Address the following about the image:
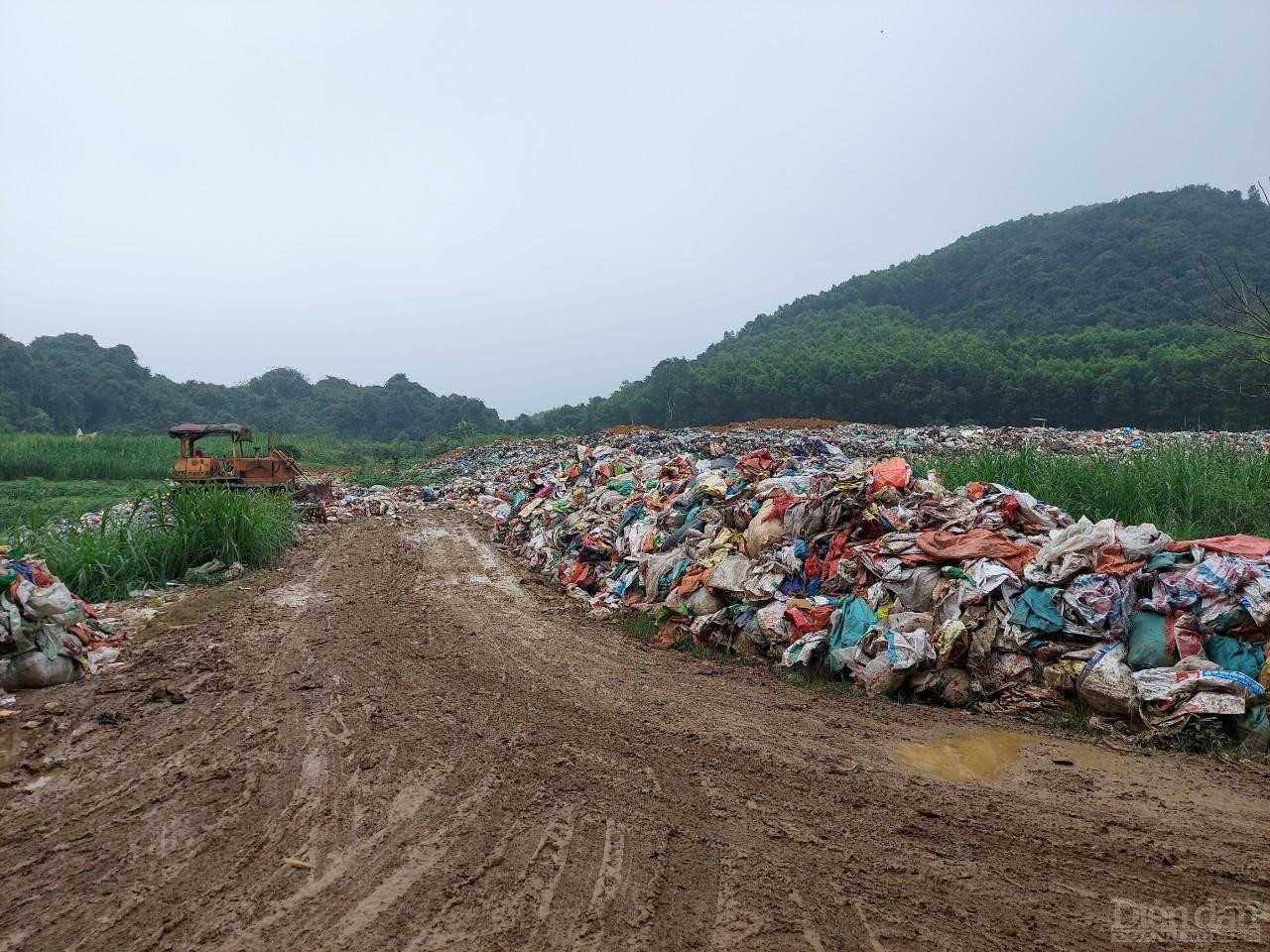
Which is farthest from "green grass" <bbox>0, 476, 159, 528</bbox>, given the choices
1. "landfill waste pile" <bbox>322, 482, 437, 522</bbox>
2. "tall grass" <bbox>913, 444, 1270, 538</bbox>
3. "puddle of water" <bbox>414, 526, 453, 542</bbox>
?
"tall grass" <bbox>913, 444, 1270, 538</bbox>

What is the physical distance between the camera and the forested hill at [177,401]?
37625 mm

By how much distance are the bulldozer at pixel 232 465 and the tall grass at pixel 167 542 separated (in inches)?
127

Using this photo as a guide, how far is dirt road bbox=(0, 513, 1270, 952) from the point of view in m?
2.07

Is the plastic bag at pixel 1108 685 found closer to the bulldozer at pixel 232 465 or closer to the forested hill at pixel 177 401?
the bulldozer at pixel 232 465

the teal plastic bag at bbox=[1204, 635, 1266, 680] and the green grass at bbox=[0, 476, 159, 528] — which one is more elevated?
the green grass at bbox=[0, 476, 159, 528]

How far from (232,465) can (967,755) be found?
41.2 ft

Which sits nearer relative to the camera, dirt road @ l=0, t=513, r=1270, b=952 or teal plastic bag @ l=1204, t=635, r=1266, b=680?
dirt road @ l=0, t=513, r=1270, b=952

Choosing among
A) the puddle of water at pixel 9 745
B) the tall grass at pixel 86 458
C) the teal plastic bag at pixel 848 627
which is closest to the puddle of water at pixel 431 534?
the puddle of water at pixel 9 745

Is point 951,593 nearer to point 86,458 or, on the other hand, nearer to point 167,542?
Answer: point 167,542

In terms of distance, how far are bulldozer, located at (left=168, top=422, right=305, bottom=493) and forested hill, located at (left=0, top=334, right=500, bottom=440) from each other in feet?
86.5

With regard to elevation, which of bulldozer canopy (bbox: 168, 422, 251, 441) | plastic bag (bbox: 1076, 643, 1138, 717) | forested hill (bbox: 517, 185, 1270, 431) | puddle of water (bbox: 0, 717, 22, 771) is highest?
forested hill (bbox: 517, 185, 1270, 431)

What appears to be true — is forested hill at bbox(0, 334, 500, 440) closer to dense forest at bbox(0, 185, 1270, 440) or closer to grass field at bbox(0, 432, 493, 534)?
dense forest at bbox(0, 185, 1270, 440)

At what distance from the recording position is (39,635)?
14.1ft

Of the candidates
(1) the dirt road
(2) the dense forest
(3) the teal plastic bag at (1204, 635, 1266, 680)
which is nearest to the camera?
(1) the dirt road
